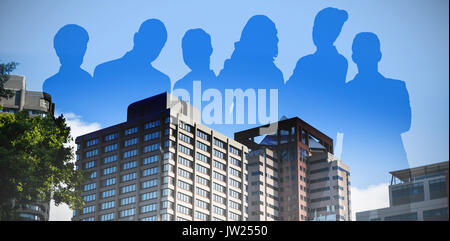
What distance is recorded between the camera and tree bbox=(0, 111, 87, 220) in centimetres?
2172

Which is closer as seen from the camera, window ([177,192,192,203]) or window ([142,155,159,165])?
window ([177,192,192,203])

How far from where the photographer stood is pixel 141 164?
233 ft

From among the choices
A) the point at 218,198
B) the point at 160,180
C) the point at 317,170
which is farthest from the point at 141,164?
the point at 317,170

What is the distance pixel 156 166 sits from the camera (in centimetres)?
7219

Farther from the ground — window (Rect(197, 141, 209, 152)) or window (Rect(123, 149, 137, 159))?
window (Rect(197, 141, 209, 152))

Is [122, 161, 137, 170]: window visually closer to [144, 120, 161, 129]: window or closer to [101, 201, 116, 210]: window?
[101, 201, 116, 210]: window

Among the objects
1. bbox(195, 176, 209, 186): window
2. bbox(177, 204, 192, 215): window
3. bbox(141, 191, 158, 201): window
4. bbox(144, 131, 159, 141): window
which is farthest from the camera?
bbox(195, 176, 209, 186): window

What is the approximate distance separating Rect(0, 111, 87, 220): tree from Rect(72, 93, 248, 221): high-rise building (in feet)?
127

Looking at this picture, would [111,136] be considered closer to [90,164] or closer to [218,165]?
A: [90,164]

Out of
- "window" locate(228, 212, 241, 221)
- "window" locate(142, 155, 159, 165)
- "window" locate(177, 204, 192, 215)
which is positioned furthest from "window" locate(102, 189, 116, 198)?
"window" locate(228, 212, 241, 221)

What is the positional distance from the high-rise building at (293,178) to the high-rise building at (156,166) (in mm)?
13764

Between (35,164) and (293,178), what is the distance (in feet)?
245

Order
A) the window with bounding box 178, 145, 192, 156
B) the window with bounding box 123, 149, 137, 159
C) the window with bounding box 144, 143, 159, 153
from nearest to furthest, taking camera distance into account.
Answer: the window with bounding box 123, 149, 137, 159 < the window with bounding box 144, 143, 159, 153 < the window with bounding box 178, 145, 192, 156
